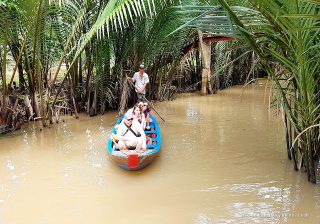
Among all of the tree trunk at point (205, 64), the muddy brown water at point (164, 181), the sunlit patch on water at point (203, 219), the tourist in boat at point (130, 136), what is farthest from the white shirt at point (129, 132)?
the tree trunk at point (205, 64)

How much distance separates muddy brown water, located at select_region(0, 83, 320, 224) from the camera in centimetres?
423

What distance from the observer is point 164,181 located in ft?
17.2

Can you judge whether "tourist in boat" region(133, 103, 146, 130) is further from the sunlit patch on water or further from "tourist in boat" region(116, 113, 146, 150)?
the sunlit patch on water

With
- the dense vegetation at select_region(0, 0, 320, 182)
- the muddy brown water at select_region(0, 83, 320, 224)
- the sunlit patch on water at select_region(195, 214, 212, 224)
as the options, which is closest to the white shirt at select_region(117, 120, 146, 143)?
the muddy brown water at select_region(0, 83, 320, 224)

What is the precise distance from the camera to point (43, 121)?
853 cm

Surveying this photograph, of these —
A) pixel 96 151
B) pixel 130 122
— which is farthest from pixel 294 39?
pixel 96 151

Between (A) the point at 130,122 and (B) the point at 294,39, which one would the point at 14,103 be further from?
(B) the point at 294,39

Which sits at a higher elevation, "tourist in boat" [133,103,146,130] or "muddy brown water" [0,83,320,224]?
"tourist in boat" [133,103,146,130]

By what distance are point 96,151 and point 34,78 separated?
9.20ft

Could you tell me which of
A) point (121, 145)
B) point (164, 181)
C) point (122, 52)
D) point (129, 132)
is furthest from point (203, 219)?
point (122, 52)

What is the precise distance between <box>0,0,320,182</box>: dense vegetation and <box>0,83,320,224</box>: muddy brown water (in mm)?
618

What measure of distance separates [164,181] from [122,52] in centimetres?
524

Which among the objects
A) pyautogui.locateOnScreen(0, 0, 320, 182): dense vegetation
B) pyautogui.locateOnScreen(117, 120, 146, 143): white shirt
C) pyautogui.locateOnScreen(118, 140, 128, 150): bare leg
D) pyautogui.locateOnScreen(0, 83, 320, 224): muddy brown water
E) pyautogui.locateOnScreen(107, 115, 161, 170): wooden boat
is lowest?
pyautogui.locateOnScreen(0, 83, 320, 224): muddy brown water

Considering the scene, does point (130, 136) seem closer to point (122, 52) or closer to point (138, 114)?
point (138, 114)
